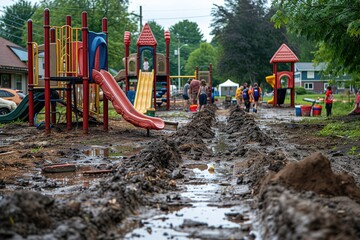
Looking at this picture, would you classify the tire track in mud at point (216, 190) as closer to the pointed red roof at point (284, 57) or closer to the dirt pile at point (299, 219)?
the dirt pile at point (299, 219)

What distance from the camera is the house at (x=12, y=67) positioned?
47000mm

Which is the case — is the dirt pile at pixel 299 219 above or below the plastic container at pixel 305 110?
above

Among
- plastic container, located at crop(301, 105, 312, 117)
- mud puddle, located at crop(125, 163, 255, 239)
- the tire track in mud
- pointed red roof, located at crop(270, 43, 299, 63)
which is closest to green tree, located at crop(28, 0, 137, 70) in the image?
pointed red roof, located at crop(270, 43, 299, 63)

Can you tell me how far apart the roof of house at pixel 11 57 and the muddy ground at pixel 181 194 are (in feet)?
110

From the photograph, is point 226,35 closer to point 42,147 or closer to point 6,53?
point 6,53

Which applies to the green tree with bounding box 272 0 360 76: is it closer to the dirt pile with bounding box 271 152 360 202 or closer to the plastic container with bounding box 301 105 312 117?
the dirt pile with bounding box 271 152 360 202

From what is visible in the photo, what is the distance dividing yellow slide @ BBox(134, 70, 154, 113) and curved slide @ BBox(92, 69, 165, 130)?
9297 mm

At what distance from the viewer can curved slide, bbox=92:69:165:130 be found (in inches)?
699

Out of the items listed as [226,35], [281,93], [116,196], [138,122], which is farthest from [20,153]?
[226,35]

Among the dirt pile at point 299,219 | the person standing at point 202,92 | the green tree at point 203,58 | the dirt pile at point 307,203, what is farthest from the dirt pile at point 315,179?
the green tree at point 203,58

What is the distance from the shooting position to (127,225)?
6379 millimetres

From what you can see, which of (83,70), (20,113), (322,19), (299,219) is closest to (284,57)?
(20,113)

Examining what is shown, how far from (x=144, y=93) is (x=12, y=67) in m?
20.3

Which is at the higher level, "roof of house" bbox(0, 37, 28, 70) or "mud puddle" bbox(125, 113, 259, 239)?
"roof of house" bbox(0, 37, 28, 70)
